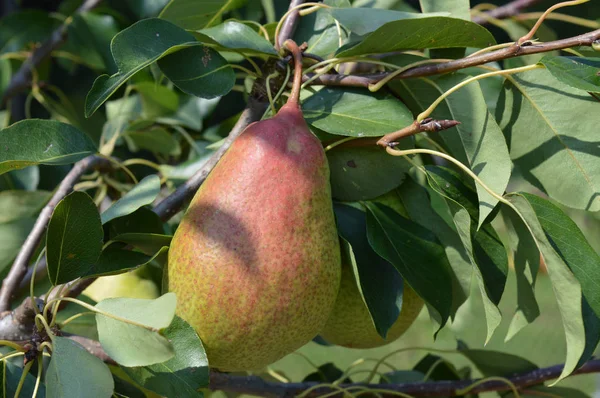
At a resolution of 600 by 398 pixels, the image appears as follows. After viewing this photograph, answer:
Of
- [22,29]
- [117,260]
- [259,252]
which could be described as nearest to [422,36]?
[259,252]

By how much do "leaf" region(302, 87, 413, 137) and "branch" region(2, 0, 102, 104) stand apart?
0.93 meters

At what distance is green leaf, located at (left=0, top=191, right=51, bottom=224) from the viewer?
1101 mm

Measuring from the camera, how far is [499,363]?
1.03 metres

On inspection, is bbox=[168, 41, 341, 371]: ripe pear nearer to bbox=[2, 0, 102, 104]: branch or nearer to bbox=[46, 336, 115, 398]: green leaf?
bbox=[46, 336, 115, 398]: green leaf

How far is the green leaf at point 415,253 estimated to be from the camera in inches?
29.4

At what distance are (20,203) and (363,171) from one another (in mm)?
596

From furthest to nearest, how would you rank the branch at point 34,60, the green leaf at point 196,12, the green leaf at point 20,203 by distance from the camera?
the branch at point 34,60
the green leaf at point 20,203
the green leaf at point 196,12

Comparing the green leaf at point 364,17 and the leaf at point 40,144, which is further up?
the green leaf at point 364,17

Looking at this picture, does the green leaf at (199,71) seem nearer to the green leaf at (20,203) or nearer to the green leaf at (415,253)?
the green leaf at (415,253)

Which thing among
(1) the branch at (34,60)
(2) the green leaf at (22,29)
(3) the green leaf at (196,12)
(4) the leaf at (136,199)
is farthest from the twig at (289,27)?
(2) the green leaf at (22,29)

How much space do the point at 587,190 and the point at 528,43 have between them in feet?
0.57

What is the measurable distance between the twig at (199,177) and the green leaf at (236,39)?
0.28 feet

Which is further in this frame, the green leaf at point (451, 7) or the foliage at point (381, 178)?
the green leaf at point (451, 7)

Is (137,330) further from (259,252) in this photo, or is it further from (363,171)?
(363,171)
